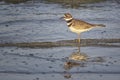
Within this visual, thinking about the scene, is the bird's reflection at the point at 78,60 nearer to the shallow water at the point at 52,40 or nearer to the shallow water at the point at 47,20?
the shallow water at the point at 52,40

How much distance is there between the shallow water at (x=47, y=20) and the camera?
11.9 m

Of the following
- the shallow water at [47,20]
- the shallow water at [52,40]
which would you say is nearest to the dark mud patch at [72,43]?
the shallow water at [52,40]

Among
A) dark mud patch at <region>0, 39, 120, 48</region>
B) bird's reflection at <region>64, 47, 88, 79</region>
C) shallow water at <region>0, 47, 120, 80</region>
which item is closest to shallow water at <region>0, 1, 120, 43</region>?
dark mud patch at <region>0, 39, 120, 48</region>

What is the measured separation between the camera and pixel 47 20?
13.9 m

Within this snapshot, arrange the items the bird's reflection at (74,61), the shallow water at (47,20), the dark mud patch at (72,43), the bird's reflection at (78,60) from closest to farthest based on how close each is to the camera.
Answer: the bird's reflection at (74,61)
the bird's reflection at (78,60)
the dark mud patch at (72,43)
the shallow water at (47,20)

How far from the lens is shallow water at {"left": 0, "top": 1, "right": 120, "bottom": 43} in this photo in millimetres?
11875

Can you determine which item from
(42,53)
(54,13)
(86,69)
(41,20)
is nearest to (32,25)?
(41,20)

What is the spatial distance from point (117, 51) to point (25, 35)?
8.94ft

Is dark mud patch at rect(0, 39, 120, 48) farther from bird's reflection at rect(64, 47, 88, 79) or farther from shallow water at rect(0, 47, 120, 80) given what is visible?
bird's reflection at rect(64, 47, 88, 79)

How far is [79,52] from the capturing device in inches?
407

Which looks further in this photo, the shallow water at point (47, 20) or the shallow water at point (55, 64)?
the shallow water at point (47, 20)

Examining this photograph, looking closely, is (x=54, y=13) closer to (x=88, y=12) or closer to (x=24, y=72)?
(x=88, y=12)

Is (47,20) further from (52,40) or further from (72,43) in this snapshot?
(72,43)

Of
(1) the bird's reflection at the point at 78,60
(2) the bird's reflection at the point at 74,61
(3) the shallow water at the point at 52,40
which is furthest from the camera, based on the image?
(1) the bird's reflection at the point at 78,60
